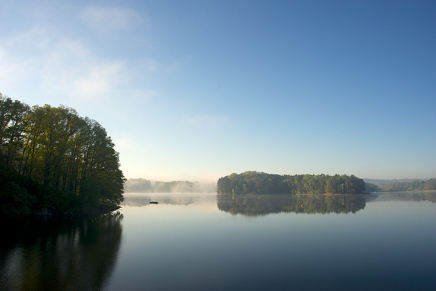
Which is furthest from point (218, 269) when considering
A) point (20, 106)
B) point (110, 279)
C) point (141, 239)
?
point (20, 106)

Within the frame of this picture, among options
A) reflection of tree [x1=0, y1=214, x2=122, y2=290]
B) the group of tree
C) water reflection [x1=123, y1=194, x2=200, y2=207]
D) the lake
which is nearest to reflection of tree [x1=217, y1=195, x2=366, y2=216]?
water reflection [x1=123, y1=194, x2=200, y2=207]

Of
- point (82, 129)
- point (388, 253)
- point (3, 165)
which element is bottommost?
point (388, 253)

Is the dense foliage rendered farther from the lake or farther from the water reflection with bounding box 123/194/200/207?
the lake

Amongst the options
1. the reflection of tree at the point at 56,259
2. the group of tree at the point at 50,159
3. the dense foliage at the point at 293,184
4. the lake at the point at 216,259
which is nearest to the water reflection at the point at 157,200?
the group of tree at the point at 50,159

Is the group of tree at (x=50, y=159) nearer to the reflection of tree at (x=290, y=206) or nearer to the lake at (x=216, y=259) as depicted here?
the lake at (x=216, y=259)

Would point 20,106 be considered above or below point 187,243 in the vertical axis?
above

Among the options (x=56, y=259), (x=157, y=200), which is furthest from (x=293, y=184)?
(x=56, y=259)

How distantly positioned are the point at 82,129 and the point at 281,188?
16553 centimetres

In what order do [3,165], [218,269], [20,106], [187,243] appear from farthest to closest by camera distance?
[20,106] < [3,165] < [187,243] < [218,269]

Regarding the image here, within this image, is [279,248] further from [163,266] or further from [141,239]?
[141,239]

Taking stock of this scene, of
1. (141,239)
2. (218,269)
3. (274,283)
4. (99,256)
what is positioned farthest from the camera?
(141,239)

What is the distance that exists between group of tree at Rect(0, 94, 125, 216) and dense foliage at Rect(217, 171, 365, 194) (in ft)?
469

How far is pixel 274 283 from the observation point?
1434 centimetres

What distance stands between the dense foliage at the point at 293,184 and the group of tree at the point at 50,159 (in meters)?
143
